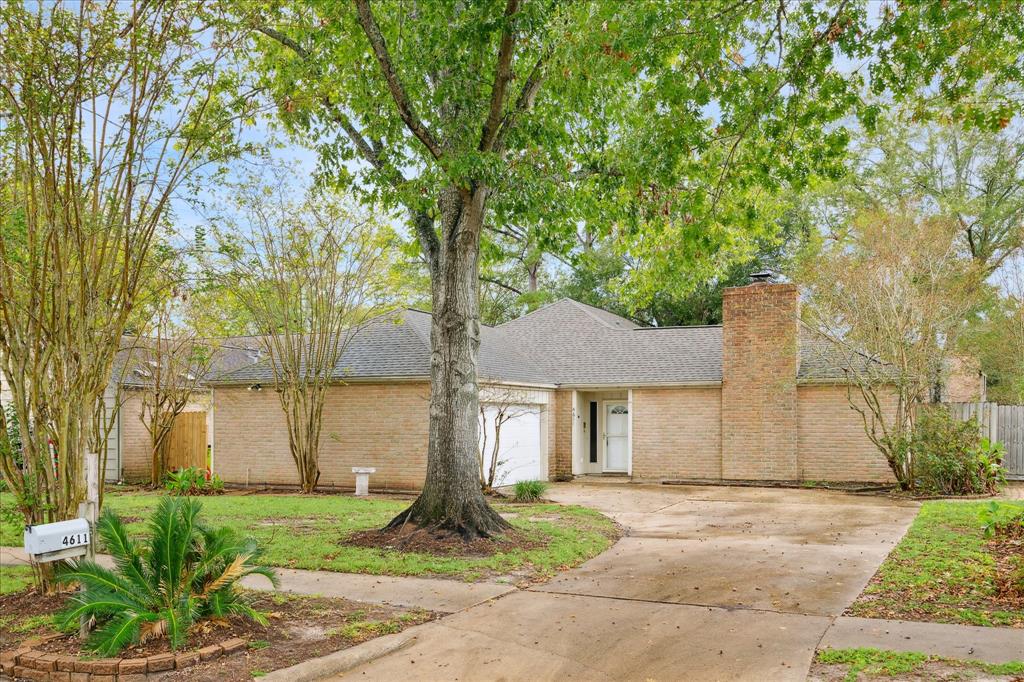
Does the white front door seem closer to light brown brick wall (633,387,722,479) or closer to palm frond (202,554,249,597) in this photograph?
light brown brick wall (633,387,722,479)

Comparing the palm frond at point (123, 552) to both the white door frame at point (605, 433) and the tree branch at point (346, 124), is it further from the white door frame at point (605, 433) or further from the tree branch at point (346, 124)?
the white door frame at point (605, 433)

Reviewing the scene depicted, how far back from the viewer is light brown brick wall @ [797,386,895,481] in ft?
64.8

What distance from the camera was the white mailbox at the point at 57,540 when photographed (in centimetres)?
659

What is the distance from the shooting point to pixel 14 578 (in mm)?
9109

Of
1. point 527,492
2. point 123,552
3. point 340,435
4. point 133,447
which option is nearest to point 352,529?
point 527,492

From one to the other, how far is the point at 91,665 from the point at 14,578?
4154 millimetres

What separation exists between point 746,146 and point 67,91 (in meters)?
7.22

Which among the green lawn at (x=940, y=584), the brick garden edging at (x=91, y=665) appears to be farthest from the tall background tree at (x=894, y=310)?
the brick garden edging at (x=91, y=665)

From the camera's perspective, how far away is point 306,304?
19859mm

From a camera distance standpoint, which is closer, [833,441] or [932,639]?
[932,639]

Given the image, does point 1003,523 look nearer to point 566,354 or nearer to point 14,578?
point 14,578

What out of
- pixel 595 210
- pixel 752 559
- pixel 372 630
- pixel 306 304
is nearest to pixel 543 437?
pixel 306 304

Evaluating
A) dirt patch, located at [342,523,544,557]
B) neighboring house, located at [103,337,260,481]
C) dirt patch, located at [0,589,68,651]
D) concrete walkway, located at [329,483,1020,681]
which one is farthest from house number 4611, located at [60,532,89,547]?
neighboring house, located at [103,337,260,481]

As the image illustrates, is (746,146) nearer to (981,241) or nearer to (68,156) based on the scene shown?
(68,156)
